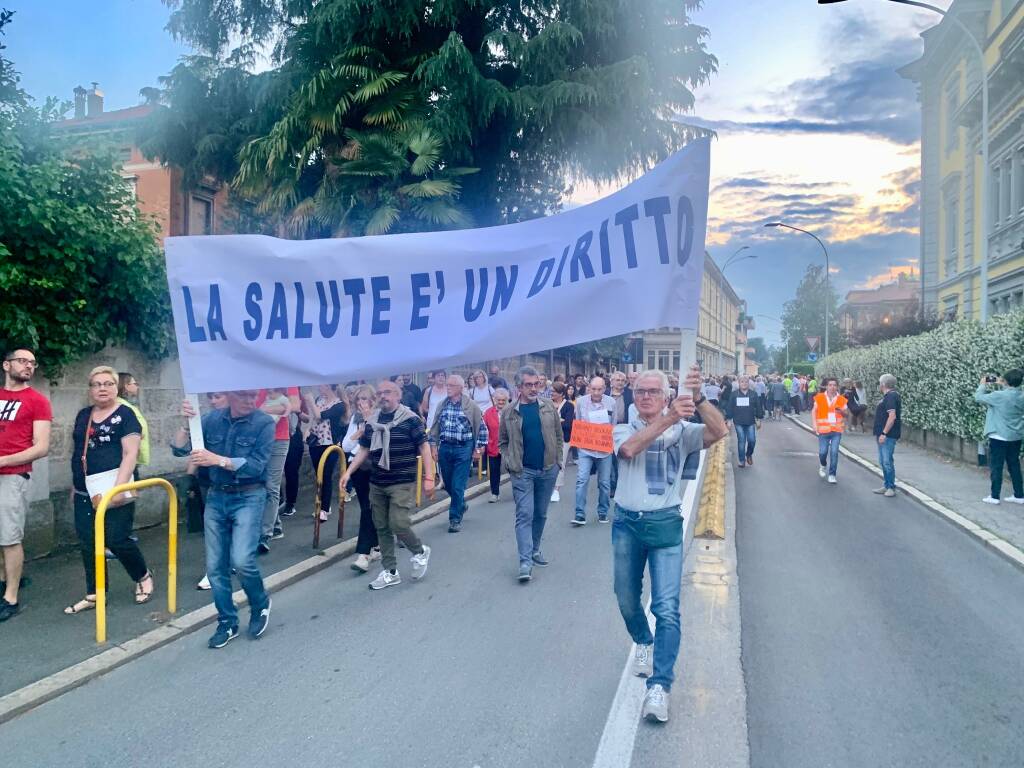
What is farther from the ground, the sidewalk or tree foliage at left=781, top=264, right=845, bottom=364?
tree foliage at left=781, top=264, right=845, bottom=364

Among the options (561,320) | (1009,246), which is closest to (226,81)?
(561,320)

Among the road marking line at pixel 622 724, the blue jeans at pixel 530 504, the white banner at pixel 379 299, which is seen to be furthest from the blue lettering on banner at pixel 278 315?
the road marking line at pixel 622 724

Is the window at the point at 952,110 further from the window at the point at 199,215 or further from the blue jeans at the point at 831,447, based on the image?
the window at the point at 199,215

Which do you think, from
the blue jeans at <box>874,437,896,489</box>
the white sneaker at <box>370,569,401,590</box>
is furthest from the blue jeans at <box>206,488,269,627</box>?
the blue jeans at <box>874,437,896,489</box>

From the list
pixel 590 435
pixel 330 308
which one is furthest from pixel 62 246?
pixel 590 435

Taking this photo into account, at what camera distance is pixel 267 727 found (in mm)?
3885

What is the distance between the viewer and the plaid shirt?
8.56 meters

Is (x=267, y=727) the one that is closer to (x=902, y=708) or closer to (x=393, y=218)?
(x=902, y=708)

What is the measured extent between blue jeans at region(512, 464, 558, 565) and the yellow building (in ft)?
47.5

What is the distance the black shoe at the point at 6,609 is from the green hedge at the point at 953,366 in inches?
535

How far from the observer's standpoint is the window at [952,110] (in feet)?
105

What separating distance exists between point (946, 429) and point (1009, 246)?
11476 millimetres

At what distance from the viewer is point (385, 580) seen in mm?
6465

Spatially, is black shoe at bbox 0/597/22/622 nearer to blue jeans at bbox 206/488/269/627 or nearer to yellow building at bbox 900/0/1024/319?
blue jeans at bbox 206/488/269/627
